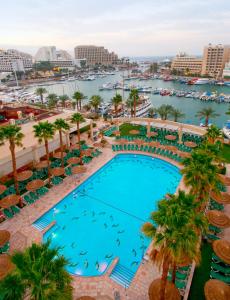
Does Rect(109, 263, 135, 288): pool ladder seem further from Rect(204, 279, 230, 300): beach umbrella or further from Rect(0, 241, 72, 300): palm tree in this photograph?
Rect(0, 241, 72, 300): palm tree

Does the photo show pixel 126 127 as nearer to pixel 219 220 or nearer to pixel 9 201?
pixel 9 201

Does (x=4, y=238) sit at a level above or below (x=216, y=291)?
below

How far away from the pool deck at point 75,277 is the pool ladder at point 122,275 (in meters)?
0.24

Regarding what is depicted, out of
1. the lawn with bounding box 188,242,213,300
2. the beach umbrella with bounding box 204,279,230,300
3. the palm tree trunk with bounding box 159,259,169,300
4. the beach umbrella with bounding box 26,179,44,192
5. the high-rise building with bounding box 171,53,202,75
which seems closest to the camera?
the palm tree trunk with bounding box 159,259,169,300

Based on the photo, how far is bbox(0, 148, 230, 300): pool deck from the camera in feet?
38.0

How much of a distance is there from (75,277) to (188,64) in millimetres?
134167

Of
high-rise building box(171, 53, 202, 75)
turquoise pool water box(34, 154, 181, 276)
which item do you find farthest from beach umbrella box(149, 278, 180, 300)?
high-rise building box(171, 53, 202, 75)

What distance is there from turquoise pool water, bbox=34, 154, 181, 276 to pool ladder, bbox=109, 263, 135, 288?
1.20 ft

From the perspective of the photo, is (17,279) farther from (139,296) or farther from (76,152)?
(76,152)

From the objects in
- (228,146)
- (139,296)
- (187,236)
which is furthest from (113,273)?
(228,146)

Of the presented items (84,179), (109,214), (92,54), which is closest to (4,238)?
(109,214)

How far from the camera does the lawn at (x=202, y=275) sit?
451 inches

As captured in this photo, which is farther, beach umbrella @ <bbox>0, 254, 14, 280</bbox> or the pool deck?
the pool deck

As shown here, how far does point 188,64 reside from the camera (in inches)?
4862
